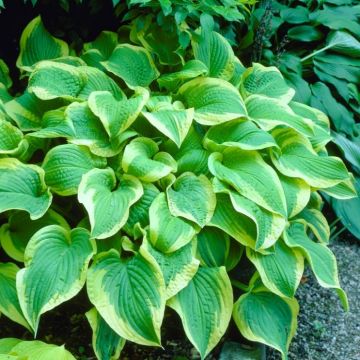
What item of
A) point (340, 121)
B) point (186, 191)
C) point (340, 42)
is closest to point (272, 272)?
point (186, 191)

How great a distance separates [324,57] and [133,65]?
4.03 feet

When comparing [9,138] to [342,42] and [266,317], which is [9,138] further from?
[342,42]

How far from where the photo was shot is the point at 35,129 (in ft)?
7.46

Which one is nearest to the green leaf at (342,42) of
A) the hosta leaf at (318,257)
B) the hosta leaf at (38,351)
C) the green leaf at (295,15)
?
the green leaf at (295,15)

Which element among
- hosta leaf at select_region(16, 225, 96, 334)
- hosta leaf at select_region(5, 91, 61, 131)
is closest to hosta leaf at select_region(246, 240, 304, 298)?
hosta leaf at select_region(16, 225, 96, 334)

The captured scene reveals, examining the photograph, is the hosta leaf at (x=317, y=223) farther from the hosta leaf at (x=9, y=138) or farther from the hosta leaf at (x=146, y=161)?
the hosta leaf at (x=9, y=138)

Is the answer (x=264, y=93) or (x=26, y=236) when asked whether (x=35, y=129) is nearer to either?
(x=26, y=236)

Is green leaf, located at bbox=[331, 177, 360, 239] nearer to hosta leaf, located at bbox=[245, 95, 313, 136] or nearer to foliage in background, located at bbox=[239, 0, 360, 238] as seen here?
foliage in background, located at bbox=[239, 0, 360, 238]

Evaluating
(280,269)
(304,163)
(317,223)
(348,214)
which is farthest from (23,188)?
(348,214)

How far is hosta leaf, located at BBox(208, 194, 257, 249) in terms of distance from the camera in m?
1.97

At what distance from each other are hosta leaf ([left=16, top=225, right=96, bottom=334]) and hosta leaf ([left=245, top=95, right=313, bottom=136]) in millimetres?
848

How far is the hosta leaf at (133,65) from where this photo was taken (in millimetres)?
2443

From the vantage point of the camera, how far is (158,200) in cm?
194

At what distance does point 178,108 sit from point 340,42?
4.50 ft
